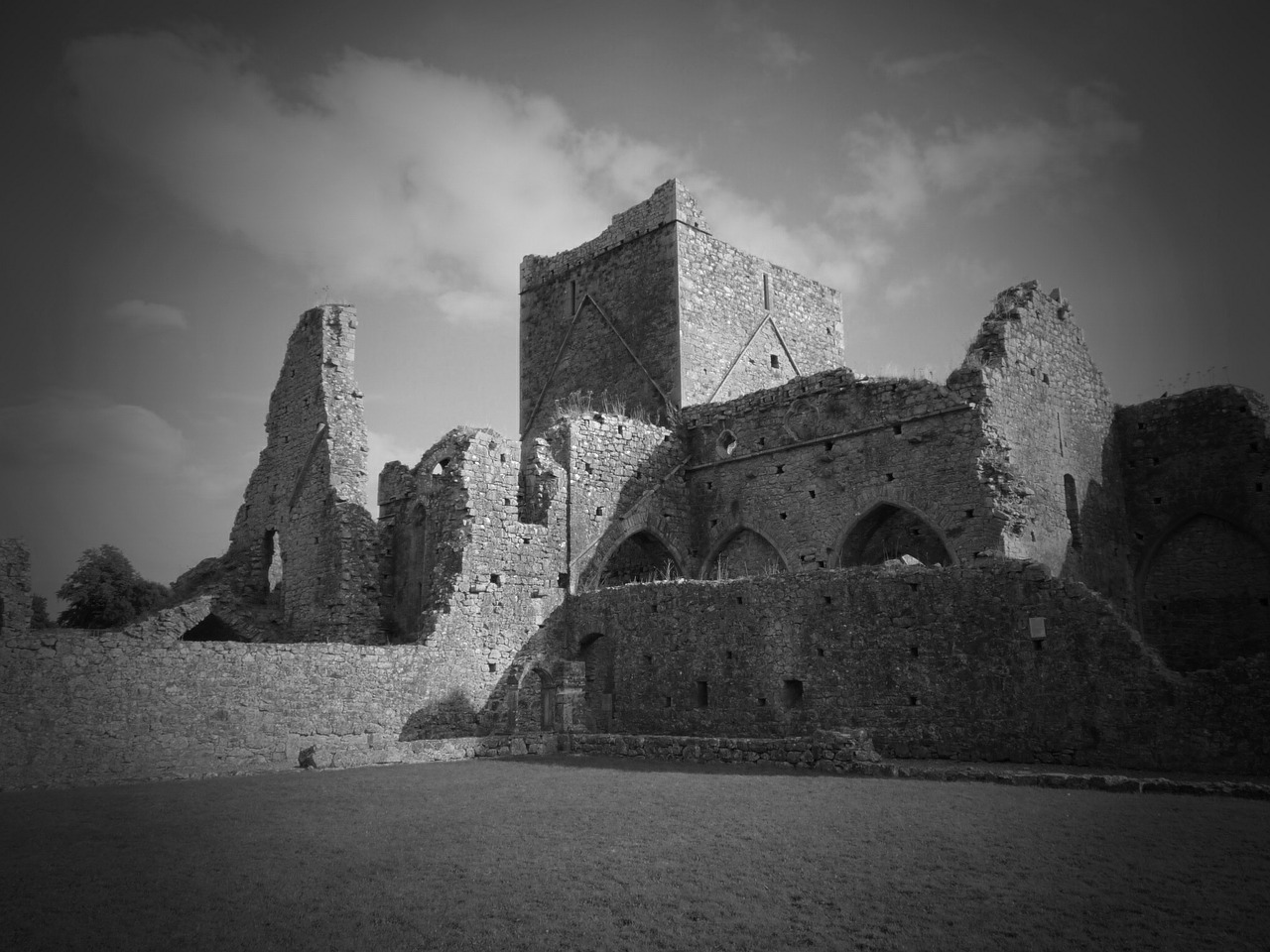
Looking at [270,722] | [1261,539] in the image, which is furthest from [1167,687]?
[270,722]

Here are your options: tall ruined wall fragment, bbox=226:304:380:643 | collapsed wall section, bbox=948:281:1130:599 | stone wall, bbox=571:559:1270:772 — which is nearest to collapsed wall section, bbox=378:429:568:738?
tall ruined wall fragment, bbox=226:304:380:643

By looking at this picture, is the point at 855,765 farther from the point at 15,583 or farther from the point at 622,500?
the point at 15,583

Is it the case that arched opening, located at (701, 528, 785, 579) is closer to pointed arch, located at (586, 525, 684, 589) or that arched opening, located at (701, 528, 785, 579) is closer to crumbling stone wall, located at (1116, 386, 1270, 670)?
pointed arch, located at (586, 525, 684, 589)

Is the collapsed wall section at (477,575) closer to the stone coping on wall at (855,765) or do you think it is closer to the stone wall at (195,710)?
the stone wall at (195,710)

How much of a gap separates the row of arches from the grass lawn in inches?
384

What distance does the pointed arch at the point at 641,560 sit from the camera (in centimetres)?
2333

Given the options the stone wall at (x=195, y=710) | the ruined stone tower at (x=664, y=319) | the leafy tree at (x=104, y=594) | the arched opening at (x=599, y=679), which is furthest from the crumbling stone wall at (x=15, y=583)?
the leafy tree at (x=104, y=594)

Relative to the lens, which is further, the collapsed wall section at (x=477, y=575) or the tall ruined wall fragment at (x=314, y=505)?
the tall ruined wall fragment at (x=314, y=505)

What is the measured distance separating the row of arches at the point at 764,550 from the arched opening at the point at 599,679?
2337 mm

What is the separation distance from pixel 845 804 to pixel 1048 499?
12.1 m

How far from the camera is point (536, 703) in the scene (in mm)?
19547

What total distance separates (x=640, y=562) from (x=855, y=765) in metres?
11.8

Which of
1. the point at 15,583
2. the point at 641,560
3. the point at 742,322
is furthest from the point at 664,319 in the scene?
the point at 15,583

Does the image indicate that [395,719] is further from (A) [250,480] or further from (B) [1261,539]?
(B) [1261,539]
